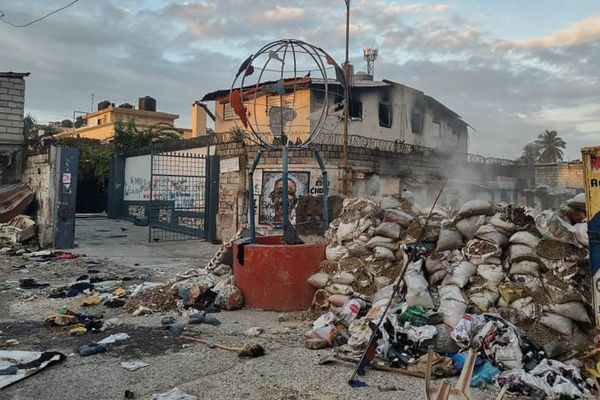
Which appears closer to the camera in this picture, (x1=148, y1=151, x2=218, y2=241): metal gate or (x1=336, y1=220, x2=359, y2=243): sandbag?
(x1=336, y1=220, x2=359, y2=243): sandbag

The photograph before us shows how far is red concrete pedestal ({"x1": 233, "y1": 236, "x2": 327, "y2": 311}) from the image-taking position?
19.2 ft

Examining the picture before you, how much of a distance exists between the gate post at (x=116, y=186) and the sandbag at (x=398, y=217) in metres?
16.8

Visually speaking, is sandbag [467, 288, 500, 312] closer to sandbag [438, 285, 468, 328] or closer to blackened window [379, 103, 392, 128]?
sandbag [438, 285, 468, 328]

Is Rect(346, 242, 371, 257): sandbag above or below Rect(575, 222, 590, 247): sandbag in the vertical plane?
below

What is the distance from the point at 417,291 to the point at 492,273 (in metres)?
0.74

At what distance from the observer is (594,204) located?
11.0 feet

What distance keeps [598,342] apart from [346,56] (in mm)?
12287

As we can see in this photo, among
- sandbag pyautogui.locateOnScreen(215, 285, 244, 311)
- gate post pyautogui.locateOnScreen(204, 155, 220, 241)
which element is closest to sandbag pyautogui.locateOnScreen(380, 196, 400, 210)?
sandbag pyautogui.locateOnScreen(215, 285, 244, 311)

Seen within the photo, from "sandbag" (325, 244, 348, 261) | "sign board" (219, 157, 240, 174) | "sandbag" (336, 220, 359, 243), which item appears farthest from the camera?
"sign board" (219, 157, 240, 174)

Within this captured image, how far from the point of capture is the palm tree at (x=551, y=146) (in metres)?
46.7

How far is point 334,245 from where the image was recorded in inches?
243

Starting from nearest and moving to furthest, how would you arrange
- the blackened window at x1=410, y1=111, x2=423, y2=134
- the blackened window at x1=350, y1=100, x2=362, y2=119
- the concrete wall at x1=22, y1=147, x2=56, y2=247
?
the concrete wall at x1=22, y1=147, x2=56, y2=247 < the blackened window at x1=350, y1=100, x2=362, y2=119 < the blackened window at x1=410, y1=111, x2=423, y2=134

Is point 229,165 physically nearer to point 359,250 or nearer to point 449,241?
point 359,250

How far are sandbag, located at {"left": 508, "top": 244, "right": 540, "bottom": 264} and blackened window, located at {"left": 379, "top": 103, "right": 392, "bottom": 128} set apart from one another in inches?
764
